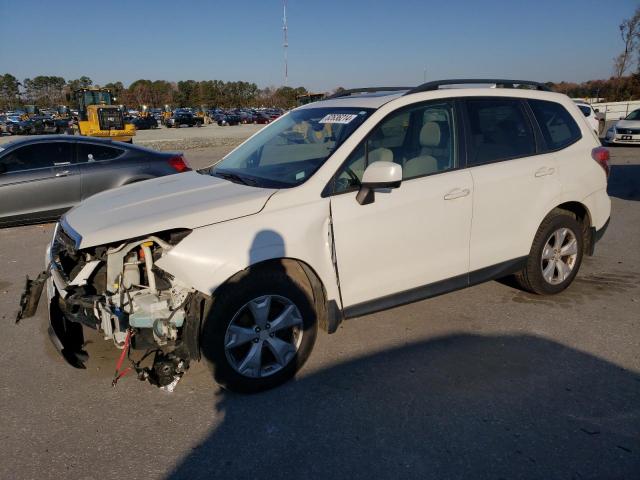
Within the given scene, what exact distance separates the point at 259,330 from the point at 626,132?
19624 millimetres

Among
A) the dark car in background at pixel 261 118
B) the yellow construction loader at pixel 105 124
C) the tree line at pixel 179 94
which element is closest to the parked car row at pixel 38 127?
the yellow construction loader at pixel 105 124

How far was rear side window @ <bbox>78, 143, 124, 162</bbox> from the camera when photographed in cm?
803

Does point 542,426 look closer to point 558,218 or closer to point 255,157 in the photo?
point 558,218

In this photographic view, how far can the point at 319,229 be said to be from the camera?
10.8 feet

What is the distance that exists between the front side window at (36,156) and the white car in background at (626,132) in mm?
18604

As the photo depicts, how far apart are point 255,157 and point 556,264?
→ 9.63 ft

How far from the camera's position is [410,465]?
259cm

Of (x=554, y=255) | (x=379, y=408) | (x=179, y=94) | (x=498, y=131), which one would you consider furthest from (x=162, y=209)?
(x=179, y=94)

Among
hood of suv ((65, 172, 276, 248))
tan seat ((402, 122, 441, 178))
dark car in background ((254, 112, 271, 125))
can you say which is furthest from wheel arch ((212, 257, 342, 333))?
dark car in background ((254, 112, 271, 125))

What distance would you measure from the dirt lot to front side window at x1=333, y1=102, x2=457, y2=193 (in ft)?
4.46

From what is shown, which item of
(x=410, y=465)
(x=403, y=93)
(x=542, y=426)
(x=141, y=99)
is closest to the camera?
(x=410, y=465)

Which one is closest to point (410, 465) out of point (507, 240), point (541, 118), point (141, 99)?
point (507, 240)

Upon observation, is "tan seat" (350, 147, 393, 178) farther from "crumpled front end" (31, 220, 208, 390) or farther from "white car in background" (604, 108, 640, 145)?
"white car in background" (604, 108, 640, 145)

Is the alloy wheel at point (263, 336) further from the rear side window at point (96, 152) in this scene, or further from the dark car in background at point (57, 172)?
the rear side window at point (96, 152)
